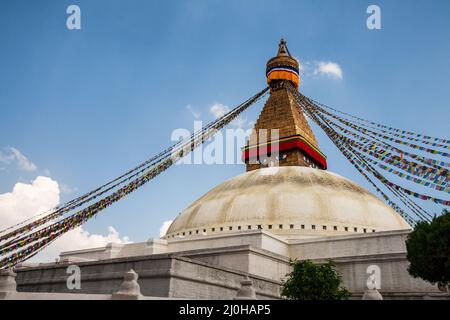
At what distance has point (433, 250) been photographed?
12352mm

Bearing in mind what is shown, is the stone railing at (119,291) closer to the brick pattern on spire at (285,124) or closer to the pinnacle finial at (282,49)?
the brick pattern on spire at (285,124)

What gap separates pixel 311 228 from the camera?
66.4 feet

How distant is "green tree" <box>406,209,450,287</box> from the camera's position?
1220 cm

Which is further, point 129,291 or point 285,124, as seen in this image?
point 285,124

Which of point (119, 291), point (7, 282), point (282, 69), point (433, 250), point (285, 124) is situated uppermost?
point (282, 69)

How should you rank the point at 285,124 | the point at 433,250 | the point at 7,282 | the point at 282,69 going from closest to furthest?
the point at 7,282 < the point at 433,250 < the point at 285,124 < the point at 282,69

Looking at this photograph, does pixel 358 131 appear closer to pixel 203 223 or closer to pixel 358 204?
pixel 358 204

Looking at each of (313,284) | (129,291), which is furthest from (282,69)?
(129,291)

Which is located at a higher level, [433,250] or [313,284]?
[433,250]

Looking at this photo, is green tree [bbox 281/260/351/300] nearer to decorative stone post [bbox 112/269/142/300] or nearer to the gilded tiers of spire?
decorative stone post [bbox 112/269/142/300]

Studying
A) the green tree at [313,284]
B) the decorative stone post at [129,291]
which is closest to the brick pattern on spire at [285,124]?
the green tree at [313,284]

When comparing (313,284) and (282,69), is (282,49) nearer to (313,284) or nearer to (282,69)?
(282,69)
